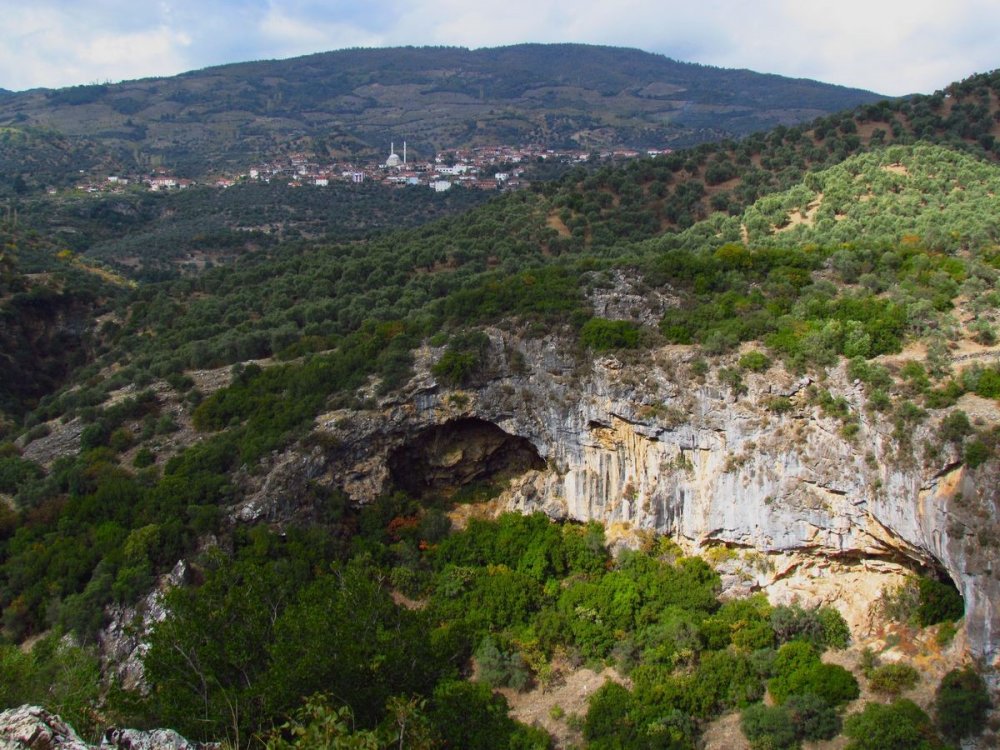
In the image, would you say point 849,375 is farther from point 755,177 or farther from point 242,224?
point 242,224

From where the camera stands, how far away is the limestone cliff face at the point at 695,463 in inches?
727

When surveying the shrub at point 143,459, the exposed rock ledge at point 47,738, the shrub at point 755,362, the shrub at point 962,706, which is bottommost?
the shrub at point 962,706

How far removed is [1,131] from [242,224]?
6831 centimetres

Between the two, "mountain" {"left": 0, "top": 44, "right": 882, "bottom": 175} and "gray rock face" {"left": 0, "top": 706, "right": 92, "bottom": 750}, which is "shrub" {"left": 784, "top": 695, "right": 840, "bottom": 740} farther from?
"mountain" {"left": 0, "top": 44, "right": 882, "bottom": 175}

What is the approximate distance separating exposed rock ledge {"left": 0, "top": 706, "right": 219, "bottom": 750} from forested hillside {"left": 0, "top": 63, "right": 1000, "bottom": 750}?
121cm

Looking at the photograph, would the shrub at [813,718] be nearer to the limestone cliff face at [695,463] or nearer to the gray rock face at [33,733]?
the limestone cliff face at [695,463]

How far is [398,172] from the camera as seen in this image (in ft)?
388

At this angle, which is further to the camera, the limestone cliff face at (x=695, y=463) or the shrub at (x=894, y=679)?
the limestone cliff face at (x=695, y=463)

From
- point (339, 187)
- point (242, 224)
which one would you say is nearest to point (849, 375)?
point (242, 224)

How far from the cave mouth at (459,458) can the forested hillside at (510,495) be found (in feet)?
0.39

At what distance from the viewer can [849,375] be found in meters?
21.5

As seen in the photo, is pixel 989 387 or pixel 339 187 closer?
pixel 989 387

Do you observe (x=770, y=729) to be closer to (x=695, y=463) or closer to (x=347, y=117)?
(x=695, y=463)

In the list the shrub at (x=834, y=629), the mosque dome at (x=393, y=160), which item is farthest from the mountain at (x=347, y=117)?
the shrub at (x=834, y=629)
